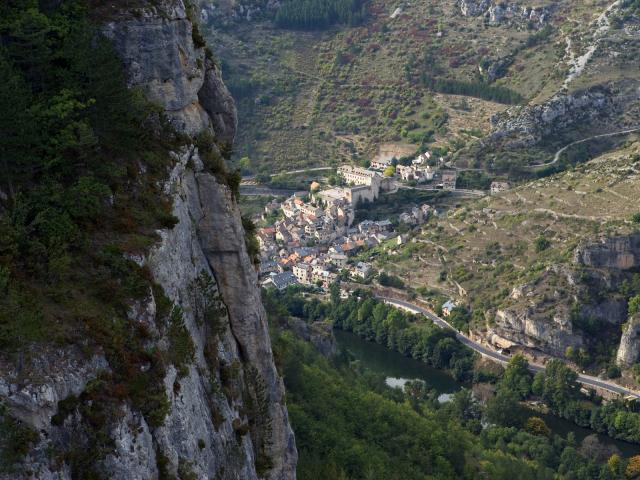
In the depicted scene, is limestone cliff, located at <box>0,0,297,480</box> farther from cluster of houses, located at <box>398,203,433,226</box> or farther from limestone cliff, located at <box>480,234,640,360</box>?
cluster of houses, located at <box>398,203,433,226</box>

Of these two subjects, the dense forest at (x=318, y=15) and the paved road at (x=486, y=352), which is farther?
the dense forest at (x=318, y=15)

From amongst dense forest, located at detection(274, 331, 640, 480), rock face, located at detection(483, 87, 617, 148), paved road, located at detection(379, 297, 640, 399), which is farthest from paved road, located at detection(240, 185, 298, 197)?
dense forest, located at detection(274, 331, 640, 480)

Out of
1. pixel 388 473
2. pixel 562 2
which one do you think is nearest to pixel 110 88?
pixel 388 473

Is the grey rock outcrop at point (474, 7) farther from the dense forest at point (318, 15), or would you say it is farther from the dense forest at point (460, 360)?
the dense forest at point (460, 360)

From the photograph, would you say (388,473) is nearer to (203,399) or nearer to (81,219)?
(203,399)

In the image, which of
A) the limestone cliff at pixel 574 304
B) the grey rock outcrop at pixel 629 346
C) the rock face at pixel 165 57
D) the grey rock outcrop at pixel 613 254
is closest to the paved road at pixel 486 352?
the limestone cliff at pixel 574 304

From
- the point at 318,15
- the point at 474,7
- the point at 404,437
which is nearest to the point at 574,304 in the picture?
the point at 404,437

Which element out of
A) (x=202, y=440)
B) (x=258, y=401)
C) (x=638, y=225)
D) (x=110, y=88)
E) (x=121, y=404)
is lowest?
(x=638, y=225)
